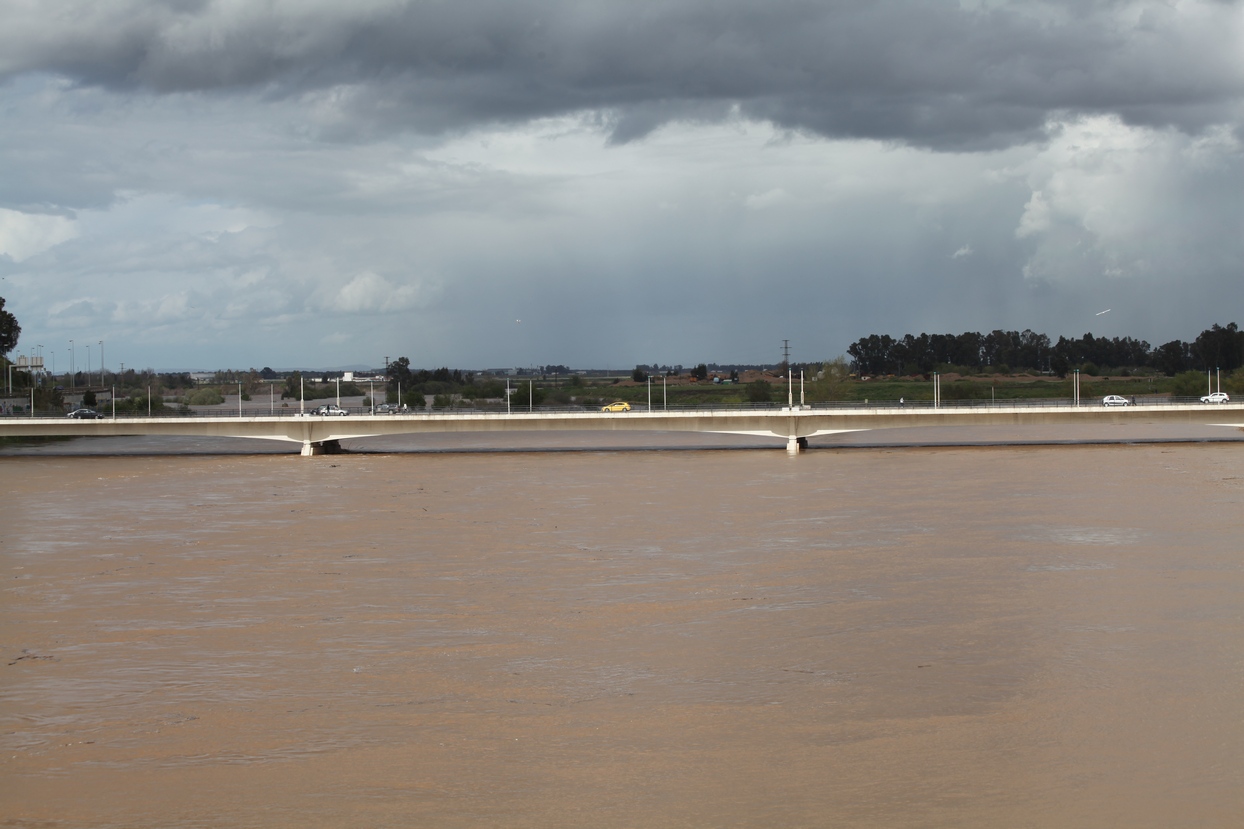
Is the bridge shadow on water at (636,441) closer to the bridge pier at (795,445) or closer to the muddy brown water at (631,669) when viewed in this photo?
the bridge pier at (795,445)

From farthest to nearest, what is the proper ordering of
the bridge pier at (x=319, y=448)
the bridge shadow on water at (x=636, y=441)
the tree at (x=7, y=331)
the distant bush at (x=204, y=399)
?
1. the distant bush at (x=204, y=399)
2. the tree at (x=7, y=331)
3. the bridge shadow on water at (x=636, y=441)
4. the bridge pier at (x=319, y=448)

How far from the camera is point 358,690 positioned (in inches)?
810

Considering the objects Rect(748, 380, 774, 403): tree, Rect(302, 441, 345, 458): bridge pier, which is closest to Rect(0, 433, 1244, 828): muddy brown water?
Rect(302, 441, 345, 458): bridge pier

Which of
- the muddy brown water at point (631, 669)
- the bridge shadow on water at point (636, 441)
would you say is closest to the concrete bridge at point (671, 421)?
the bridge shadow on water at point (636, 441)

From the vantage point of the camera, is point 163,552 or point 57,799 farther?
point 163,552

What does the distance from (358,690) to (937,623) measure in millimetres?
11931

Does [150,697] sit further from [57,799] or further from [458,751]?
[458,751]

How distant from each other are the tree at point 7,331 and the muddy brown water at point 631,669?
8576 centimetres

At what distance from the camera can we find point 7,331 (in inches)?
4919

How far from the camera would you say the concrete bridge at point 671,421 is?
82.0m

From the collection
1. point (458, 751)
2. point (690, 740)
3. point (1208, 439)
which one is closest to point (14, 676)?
point (458, 751)

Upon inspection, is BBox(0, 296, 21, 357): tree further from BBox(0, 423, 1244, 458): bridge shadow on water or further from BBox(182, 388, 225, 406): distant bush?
BBox(182, 388, 225, 406): distant bush

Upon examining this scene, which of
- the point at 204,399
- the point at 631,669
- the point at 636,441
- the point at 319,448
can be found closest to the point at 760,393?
the point at 636,441

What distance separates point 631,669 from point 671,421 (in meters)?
61.5
